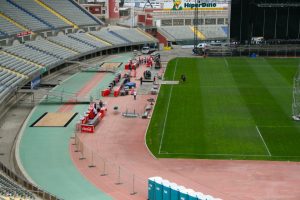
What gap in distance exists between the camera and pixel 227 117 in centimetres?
3600

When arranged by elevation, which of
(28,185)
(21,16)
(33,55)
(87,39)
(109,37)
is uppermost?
(21,16)

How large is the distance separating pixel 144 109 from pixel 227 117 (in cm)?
672

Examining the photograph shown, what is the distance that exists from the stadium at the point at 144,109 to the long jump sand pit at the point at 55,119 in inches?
5.6

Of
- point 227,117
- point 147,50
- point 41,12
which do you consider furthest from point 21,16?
point 227,117

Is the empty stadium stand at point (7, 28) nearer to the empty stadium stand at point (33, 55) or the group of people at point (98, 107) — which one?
the empty stadium stand at point (33, 55)

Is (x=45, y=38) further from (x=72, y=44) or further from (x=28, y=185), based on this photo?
(x=28, y=185)

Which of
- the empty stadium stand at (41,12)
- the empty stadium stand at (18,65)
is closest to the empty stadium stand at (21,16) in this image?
the empty stadium stand at (41,12)

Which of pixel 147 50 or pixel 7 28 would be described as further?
pixel 147 50

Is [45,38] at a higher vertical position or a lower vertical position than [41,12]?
lower

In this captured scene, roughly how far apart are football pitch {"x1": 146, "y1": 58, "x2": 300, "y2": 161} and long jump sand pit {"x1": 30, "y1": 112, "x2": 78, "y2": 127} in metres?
5.97

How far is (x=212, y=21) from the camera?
9288 centimetres

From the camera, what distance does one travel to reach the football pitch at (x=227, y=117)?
2920 cm

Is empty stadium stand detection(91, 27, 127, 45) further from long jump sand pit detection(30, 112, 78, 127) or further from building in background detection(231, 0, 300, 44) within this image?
long jump sand pit detection(30, 112, 78, 127)

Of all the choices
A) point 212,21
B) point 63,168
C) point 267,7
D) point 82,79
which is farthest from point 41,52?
point 212,21
